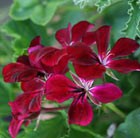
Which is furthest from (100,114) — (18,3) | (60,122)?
(18,3)

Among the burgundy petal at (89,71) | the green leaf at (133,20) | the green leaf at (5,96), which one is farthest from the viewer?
the green leaf at (5,96)

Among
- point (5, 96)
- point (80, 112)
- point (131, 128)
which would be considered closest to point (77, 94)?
point (80, 112)

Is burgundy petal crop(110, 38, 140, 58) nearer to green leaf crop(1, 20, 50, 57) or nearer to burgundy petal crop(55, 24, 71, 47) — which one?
burgundy petal crop(55, 24, 71, 47)

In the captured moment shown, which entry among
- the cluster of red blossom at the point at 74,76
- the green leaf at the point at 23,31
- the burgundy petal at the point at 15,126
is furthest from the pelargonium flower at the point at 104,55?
the green leaf at the point at 23,31

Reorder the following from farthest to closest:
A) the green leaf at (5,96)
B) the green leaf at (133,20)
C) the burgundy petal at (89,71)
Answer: the green leaf at (5,96)
the green leaf at (133,20)
the burgundy petal at (89,71)

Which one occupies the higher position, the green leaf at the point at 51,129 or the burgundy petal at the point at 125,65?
the burgundy petal at the point at 125,65

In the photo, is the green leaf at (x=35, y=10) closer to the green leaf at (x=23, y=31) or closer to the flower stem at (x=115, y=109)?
the green leaf at (x=23, y=31)

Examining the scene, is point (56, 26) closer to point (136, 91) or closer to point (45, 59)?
point (136, 91)

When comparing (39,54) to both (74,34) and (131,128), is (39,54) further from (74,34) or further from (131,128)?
(131,128)
